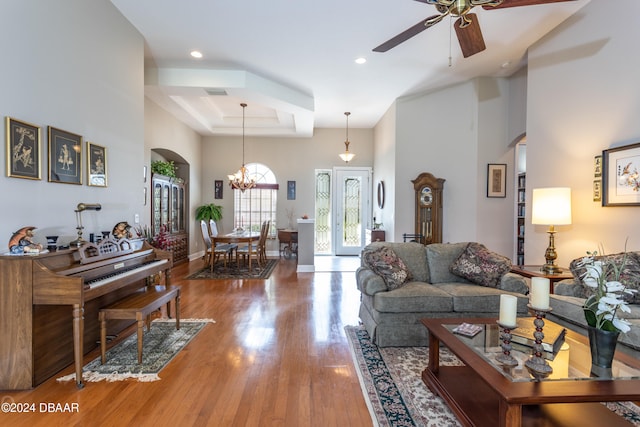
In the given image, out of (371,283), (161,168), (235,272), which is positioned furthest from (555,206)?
(161,168)

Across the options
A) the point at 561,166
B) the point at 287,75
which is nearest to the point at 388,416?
the point at 561,166

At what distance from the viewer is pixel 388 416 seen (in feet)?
6.46

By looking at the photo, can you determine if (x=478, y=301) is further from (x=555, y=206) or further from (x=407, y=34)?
(x=407, y=34)

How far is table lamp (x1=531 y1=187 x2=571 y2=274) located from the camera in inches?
136

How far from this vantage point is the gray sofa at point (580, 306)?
7.60 feet

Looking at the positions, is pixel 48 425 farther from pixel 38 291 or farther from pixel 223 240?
pixel 223 240

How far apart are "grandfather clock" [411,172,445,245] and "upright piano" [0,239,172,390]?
4.80 meters

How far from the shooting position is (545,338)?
208 cm

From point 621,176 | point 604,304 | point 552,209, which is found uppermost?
point 621,176

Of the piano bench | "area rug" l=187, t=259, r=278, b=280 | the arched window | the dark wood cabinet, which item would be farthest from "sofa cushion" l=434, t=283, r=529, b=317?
the arched window

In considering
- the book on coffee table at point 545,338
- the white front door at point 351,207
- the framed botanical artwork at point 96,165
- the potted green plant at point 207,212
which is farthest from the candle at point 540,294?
the potted green plant at point 207,212

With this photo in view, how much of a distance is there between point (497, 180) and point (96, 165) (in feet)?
18.7

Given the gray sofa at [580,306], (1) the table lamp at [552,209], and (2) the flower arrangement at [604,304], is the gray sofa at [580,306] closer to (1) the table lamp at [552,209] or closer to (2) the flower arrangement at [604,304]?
(1) the table lamp at [552,209]

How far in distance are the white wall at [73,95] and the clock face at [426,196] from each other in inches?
177
